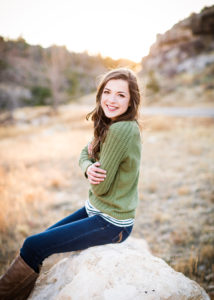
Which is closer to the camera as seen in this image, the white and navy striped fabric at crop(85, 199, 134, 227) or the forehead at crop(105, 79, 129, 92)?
the white and navy striped fabric at crop(85, 199, 134, 227)

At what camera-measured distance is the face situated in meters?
1.61

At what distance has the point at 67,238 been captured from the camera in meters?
1.48

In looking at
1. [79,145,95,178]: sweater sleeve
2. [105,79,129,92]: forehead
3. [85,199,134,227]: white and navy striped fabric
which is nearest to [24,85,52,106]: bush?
[79,145,95,178]: sweater sleeve

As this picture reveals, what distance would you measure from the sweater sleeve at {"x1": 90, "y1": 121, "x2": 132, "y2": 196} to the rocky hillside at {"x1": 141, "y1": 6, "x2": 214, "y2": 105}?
→ 7.10 m

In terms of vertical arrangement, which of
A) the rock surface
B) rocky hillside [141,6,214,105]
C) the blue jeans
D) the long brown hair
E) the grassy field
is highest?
rocky hillside [141,6,214,105]

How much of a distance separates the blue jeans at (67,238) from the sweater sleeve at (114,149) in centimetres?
36

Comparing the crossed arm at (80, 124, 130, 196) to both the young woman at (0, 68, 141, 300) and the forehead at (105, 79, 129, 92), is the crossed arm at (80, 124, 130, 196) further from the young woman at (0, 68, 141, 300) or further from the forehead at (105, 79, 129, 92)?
the forehead at (105, 79, 129, 92)

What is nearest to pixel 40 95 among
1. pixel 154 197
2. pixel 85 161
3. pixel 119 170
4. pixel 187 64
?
pixel 187 64

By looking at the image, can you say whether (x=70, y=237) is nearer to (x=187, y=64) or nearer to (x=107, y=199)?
(x=107, y=199)

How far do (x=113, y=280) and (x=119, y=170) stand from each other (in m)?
0.75

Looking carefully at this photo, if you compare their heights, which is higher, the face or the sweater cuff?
the face

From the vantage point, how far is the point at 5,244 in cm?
289

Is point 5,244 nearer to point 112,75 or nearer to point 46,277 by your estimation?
point 46,277

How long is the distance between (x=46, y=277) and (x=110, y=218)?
0.84m
